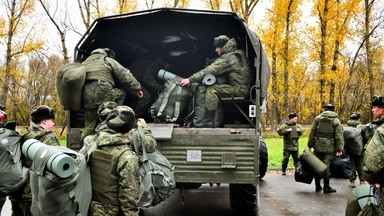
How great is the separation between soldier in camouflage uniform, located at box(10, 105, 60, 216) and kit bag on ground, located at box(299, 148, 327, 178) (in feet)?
17.2

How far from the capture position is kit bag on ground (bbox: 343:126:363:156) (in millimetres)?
9461

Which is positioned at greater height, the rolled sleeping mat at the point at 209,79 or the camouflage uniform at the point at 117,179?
the rolled sleeping mat at the point at 209,79

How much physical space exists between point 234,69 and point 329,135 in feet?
11.3

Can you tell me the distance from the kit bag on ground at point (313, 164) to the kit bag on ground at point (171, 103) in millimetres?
3137

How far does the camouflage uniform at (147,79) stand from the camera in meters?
6.94

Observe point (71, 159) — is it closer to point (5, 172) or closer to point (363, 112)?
point (5, 172)

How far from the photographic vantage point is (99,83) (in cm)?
583

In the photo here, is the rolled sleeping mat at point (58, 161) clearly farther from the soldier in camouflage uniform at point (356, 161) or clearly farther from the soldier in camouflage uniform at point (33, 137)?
the soldier in camouflage uniform at point (356, 161)

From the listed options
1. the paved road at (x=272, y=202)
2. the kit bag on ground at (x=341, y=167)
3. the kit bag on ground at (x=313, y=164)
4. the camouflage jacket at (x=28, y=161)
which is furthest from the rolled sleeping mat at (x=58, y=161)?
the kit bag on ground at (x=341, y=167)

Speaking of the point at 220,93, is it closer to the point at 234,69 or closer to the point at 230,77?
the point at 230,77

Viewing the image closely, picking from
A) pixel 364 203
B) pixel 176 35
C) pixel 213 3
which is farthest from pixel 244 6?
pixel 364 203

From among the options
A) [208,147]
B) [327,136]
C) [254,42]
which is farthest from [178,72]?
[327,136]

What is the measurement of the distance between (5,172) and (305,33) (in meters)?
21.8

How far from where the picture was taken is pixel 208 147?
5.44m
